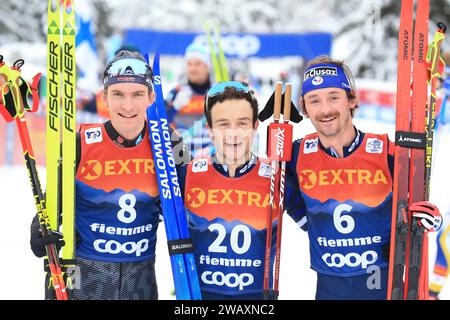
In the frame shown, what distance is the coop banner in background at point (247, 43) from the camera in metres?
20.1

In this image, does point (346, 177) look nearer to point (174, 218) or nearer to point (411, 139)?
point (411, 139)

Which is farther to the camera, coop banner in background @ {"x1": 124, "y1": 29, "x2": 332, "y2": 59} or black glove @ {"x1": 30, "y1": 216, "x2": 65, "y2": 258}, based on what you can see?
coop banner in background @ {"x1": 124, "y1": 29, "x2": 332, "y2": 59}

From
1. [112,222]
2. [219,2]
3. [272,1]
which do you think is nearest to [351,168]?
[112,222]

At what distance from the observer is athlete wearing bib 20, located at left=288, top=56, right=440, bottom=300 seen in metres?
3.42

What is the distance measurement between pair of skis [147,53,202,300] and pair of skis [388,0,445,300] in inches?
40.0

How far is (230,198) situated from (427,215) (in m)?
0.99

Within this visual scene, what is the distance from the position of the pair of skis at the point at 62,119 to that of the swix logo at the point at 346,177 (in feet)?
4.14

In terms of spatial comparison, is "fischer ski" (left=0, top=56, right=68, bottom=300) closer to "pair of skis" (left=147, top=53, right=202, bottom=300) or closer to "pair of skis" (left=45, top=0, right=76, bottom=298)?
"pair of skis" (left=45, top=0, right=76, bottom=298)

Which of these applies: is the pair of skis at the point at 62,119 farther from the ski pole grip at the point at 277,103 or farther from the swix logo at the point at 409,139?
the swix logo at the point at 409,139

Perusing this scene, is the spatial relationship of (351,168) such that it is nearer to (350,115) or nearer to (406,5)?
(350,115)

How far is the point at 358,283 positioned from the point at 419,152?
760mm

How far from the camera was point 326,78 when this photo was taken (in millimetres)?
3438

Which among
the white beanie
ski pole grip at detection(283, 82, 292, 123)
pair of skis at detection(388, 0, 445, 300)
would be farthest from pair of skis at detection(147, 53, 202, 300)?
the white beanie

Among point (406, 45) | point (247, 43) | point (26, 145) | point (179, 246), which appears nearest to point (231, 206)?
point (179, 246)
